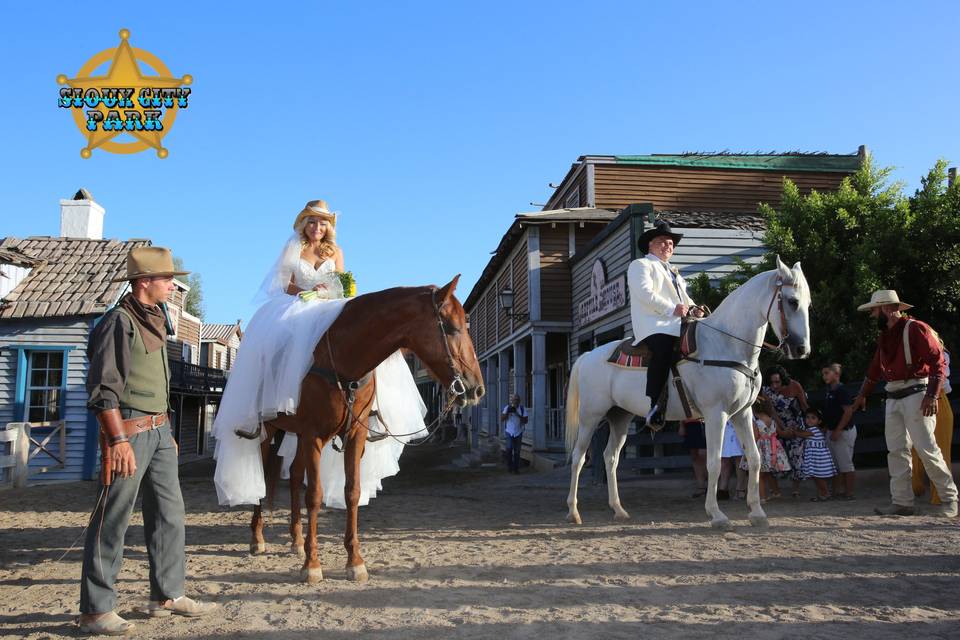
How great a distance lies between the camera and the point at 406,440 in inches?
235

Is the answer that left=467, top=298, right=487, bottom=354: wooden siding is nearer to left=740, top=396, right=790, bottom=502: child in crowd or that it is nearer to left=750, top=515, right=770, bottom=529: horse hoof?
left=740, top=396, right=790, bottom=502: child in crowd

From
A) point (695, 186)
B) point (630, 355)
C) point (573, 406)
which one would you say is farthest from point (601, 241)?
point (630, 355)

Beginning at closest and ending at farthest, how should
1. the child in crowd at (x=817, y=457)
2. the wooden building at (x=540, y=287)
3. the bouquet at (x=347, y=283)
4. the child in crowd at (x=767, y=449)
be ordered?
1. the bouquet at (x=347, y=283)
2. the child in crowd at (x=817, y=457)
3. the child in crowd at (x=767, y=449)
4. the wooden building at (x=540, y=287)

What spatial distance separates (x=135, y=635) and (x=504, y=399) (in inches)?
709

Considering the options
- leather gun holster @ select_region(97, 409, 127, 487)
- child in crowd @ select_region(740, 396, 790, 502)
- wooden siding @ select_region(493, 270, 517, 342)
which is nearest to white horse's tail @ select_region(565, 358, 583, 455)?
child in crowd @ select_region(740, 396, 790, 502)

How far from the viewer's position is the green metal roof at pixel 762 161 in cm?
1967

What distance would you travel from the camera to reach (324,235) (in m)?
5.89

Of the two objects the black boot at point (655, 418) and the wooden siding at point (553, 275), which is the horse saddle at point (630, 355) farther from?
the wooden siding at point (553, 275)

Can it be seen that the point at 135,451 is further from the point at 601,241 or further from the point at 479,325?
the point at 479,325

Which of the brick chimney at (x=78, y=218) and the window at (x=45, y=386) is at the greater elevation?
the brick chimney at (x=78, y=218)

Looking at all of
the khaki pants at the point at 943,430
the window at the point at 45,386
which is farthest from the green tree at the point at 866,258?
the window at the point at 45,386

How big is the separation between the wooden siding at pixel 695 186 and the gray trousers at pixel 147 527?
16957mm

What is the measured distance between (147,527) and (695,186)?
61.0 feet

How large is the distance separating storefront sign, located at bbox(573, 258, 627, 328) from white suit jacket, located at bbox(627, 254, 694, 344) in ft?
19.9
